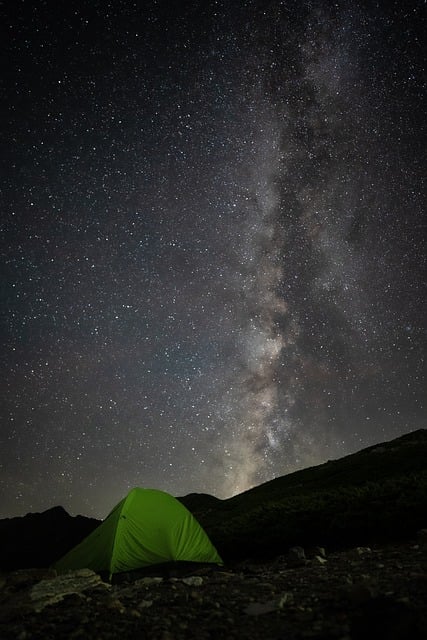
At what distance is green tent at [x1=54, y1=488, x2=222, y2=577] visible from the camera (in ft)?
33.0

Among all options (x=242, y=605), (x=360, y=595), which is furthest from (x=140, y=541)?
(x=360, y=595)

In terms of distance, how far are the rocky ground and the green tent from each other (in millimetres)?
1690

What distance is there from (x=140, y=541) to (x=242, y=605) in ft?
18.9

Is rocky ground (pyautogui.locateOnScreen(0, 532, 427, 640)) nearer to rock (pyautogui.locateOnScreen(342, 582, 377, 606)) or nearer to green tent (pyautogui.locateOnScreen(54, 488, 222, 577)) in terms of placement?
rock (pyautogui.locateOnScreen(342, 582, 377, 606))

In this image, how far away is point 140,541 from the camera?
10422 millimetres

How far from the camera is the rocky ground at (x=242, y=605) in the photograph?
13.3 ft

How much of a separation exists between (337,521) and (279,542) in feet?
6.48

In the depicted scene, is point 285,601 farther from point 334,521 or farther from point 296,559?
point 334,521

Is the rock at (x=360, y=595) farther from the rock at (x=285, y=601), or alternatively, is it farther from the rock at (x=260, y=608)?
the rock at (x=260, y=608)

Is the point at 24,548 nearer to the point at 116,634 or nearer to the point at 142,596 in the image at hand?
the point at 142,596

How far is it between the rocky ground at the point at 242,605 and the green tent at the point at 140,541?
5.55ft

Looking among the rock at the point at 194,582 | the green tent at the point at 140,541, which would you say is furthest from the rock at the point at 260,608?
the green tent at the point at 140,541

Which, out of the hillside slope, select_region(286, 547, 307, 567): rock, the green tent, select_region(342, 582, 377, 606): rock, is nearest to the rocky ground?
select_region(342, 582, 377, 606): rock

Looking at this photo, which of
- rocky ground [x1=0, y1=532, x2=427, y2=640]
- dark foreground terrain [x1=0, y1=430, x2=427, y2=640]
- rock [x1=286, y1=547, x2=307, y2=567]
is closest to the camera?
rocky ground [x1=0, y1=532, x2=427, y2=640]
